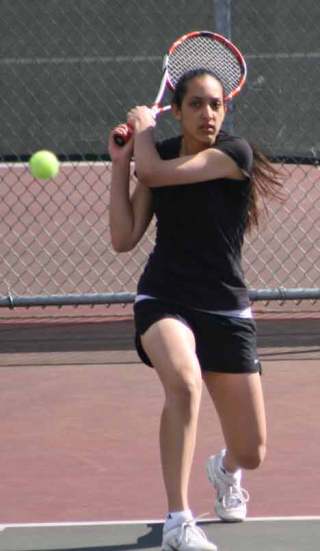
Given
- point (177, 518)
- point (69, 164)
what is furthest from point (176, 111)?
point (69, 164)

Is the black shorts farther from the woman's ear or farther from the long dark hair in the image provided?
the woman's ear

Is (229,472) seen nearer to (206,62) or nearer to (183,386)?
Answer: (183,386)

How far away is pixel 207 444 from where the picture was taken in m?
6.29

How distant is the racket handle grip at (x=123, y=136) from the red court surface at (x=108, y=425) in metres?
1.34

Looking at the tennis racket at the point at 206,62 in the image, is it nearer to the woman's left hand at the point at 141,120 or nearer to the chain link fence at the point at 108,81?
the woman's left hand at the point at 141,120

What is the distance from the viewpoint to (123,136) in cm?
501

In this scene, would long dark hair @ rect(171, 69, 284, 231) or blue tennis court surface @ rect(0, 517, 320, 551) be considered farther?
long dark hair @ rect(171, 69, 284, 231)

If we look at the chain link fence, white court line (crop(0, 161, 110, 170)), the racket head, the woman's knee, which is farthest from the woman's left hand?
white court line (crop(0, 161, 110, 170))

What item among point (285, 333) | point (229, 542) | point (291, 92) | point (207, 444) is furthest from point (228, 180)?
point (291, 92)

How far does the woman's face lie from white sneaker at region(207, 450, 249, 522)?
114 cm

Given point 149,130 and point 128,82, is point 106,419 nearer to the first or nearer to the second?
point 149,130

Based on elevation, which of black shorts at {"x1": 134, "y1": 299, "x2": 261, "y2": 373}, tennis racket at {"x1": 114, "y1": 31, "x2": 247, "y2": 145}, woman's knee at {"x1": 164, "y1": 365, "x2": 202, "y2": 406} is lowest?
woman's knee at {"x1": 164, "y1": 365, "x2": 202, "y2": 406}

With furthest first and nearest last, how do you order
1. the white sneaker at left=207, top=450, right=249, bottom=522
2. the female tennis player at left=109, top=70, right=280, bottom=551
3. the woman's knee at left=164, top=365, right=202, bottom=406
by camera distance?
the white sneaker at left=207, top=450, right=249, bottom=522 < the female tennis player at left=109, top=70, right=280, bottom=551 < the woman's knee at left=164, top=365, right=202, bottom=406

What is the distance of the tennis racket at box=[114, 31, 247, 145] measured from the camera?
5223 mm
